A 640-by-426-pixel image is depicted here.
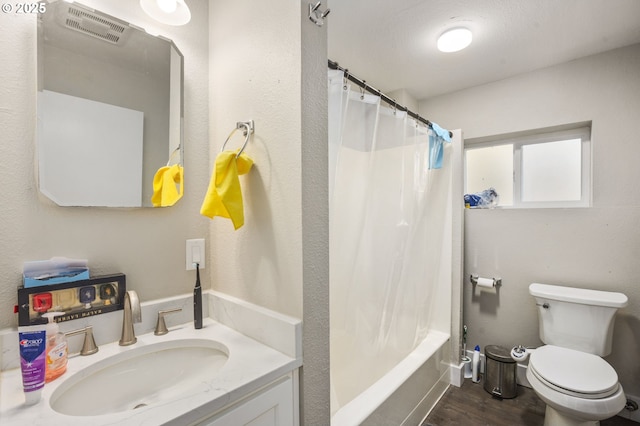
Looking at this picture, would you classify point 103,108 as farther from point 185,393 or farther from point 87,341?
point 185,393

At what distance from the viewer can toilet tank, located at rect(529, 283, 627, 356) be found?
1.79 meters

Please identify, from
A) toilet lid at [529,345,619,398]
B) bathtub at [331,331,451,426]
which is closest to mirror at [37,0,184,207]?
bathtub at [331,331,451,426]

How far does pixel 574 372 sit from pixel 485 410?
27.3 inches

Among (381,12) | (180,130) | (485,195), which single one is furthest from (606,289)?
(180,130)

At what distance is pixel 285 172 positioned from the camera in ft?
3.20

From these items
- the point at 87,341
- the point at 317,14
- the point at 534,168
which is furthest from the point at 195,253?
the point at 534,168

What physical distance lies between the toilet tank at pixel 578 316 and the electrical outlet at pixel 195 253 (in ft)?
7.26

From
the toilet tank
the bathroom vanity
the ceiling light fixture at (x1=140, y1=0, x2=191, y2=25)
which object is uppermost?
the ceiling light fixture at (x1=140, y1=0, x2=191, y2=25)

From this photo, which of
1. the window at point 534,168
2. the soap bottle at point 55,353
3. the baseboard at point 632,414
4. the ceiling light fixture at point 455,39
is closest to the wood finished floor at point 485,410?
the baseboard at point 632,414

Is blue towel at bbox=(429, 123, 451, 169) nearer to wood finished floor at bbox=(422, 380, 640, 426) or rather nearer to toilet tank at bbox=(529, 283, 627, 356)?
toilet tank at bbox=(529, 283, 627, 356)

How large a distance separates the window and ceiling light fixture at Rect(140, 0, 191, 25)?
2.44 metres

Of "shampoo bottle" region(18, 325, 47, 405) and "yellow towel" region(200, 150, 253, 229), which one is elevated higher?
"yellow towel" region(200, 150, 253, 229)

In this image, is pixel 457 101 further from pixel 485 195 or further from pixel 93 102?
pixel 93 102

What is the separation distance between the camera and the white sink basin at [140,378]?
81 centimetres
